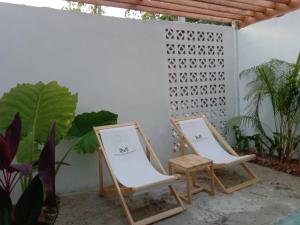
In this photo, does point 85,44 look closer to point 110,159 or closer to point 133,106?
point 133,106

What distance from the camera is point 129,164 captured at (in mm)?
3730

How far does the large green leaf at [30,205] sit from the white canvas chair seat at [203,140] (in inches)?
106

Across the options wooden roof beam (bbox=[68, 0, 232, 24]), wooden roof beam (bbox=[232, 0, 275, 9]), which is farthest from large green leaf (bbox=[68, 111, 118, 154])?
wooden roof beam (bbox=[232, 0, 275, 9])

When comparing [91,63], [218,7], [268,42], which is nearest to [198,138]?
[91,63]

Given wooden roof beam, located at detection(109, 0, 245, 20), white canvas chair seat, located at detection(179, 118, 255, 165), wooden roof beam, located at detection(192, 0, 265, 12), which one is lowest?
white canvas chair seat, located at detection(179, 118, 255, 165)

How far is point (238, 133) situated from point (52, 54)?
12.4 ft

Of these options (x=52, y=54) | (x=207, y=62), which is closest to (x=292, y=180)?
(x=207, y=62)

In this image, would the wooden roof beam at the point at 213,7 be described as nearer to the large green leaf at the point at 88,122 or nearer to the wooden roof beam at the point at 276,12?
the wooden roof beam at the point at 276,12

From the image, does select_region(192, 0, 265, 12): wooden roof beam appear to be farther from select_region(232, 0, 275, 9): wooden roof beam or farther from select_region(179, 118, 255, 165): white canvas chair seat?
select_region(179, 118, 255, 165): white canvas chair seat

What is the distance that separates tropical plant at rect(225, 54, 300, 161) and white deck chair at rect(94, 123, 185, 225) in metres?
2.06

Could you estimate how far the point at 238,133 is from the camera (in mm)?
5711

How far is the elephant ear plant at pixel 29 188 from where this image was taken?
70.3 inches

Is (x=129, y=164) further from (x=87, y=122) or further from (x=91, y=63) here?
(x=91, y=63)

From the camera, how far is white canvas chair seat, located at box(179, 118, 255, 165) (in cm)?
422
